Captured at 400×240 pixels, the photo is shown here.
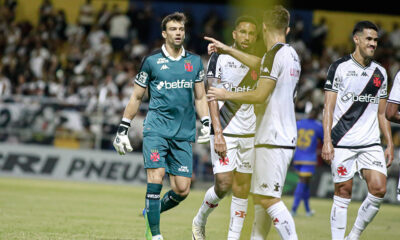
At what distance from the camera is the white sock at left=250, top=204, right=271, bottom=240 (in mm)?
7219

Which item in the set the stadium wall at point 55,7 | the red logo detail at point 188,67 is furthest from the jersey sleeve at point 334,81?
the stadium wall at point 55,7

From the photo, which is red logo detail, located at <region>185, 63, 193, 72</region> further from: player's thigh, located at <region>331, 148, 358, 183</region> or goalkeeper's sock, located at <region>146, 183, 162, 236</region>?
player's thigh, located at <region>331, 148, 358, 183</region>

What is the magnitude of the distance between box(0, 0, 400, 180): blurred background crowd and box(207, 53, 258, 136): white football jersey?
10.2 meters

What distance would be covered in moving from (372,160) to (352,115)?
63 centimetres

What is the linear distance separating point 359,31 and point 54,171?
1351 cm

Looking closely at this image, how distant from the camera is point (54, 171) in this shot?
2023 centimetres

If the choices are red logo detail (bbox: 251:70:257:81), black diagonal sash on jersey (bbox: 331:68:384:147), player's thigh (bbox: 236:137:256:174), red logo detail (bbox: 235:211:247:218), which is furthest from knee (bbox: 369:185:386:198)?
red logo detail (bbox: 251:70:257:81)

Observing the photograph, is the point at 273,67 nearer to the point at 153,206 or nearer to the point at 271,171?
the point at 271,171

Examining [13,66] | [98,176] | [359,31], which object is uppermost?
[359,31]

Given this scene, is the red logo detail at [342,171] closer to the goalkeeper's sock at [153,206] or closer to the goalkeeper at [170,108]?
the goalkeeper at [170,108]

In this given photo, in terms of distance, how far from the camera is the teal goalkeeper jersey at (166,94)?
8422 mm

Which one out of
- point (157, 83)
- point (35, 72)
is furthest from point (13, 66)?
point (157, 83)

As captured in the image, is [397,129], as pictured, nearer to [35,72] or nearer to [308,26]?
[308,26]

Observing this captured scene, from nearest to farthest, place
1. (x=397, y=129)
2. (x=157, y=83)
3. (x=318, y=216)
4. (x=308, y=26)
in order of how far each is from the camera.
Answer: (x=157, y=83) → (x=318, y=216) → (x=397, y=129) → (x=308, y=26)
